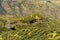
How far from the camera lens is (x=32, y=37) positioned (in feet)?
119

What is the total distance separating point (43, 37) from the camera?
3428 cm

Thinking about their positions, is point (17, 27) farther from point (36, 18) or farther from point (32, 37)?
point (32, 37)

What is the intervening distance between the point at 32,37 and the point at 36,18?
67.5ft

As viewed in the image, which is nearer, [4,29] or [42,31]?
[42,31]

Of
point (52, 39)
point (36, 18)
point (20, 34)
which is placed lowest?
point (36, 18)

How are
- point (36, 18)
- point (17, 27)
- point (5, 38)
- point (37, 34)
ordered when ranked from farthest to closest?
point (36, 18)
point (17, 27)
point (5, 38)
point (37, 34)

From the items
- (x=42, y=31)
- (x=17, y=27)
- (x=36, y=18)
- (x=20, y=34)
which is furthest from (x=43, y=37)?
(x=36, y=18)

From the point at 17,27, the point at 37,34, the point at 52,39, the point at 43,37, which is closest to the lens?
the point at 52,39

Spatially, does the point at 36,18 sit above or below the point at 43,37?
below

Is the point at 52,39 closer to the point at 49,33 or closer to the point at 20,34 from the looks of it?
the point at 49,33

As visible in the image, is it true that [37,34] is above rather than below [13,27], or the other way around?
above

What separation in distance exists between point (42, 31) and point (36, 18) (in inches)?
756

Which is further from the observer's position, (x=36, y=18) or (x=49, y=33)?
(x=36, y=18)

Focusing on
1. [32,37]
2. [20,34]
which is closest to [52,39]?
[32,37]
